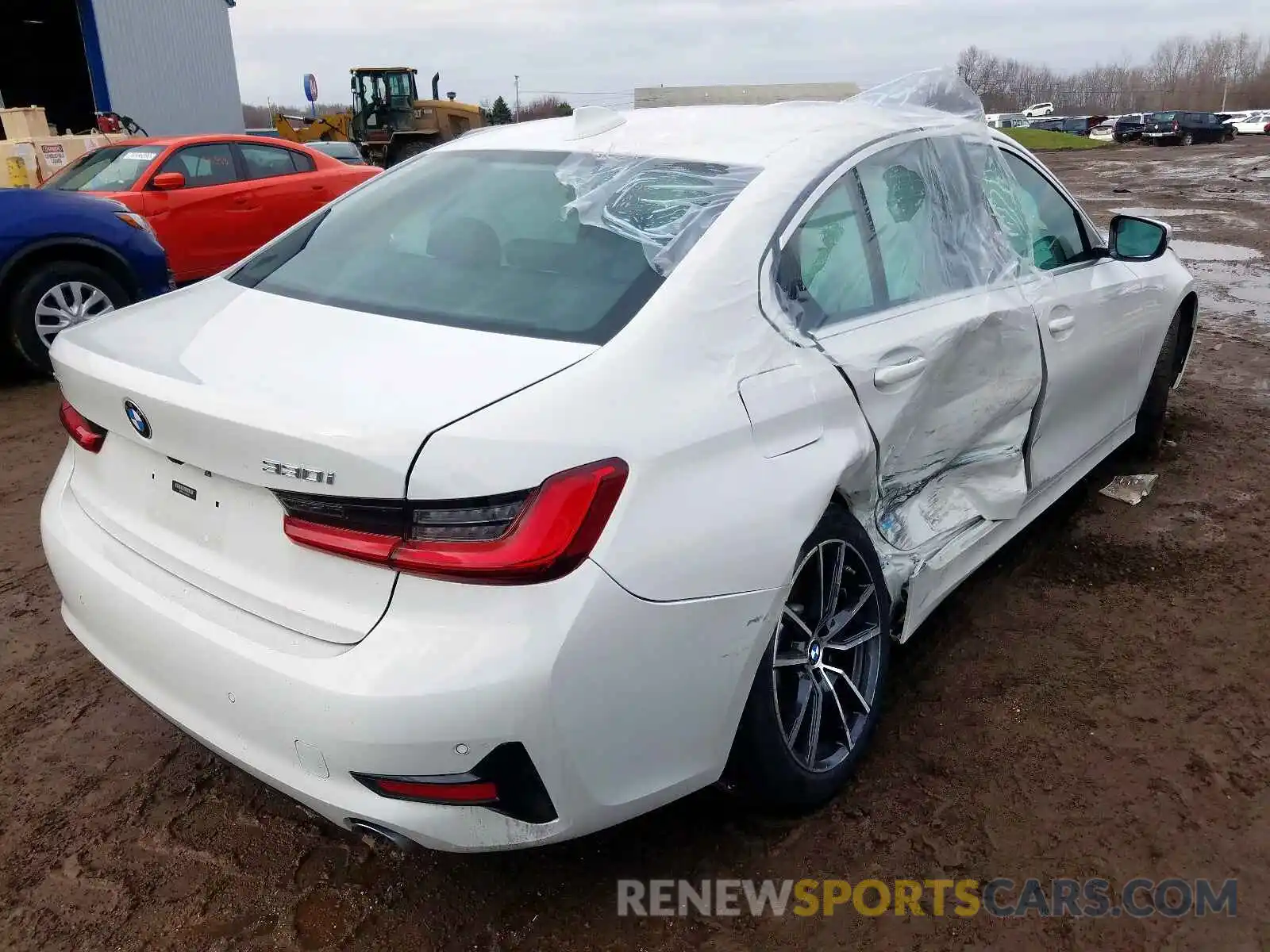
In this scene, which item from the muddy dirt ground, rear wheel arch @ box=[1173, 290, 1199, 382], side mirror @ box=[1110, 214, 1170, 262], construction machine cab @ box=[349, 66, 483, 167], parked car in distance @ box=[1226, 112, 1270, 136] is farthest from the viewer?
parked car in distance @ box=[1226, 112, 1270, 136]

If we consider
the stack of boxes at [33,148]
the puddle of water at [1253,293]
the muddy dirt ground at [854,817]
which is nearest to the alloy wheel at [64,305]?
the muddy dirt ground at [854,817]

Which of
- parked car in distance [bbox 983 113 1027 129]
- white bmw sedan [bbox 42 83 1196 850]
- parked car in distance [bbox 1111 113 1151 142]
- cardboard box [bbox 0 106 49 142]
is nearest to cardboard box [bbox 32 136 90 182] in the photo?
cardboard box [bbox 0 106 49 142]

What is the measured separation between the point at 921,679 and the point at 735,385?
1391mm

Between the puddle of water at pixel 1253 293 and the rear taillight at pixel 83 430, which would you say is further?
the puddle of water at pixel 1253 293

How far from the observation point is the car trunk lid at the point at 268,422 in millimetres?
1691

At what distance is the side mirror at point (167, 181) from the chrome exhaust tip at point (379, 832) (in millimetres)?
7422

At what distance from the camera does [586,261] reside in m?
2.22

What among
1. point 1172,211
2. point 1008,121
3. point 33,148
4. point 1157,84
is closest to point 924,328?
point 33,148

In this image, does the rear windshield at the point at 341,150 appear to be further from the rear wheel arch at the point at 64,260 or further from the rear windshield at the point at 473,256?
the rear windshield at the point at 473,256

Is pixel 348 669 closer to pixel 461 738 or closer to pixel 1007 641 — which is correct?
pixel 461 738

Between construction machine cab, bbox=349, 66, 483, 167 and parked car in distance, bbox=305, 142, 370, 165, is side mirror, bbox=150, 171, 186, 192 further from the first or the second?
construction machine cab, bbox=349, 66, 483, 167

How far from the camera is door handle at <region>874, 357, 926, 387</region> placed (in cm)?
238

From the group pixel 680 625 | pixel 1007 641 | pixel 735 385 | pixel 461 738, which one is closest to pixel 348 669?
pixel 461 738

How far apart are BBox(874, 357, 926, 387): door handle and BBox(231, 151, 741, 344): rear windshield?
0.64 metres
